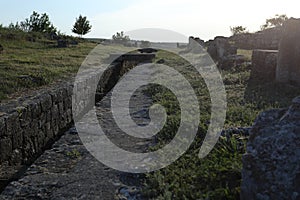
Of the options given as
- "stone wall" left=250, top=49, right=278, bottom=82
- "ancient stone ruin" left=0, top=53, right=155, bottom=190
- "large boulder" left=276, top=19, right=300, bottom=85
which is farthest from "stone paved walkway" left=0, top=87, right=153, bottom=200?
"stone wall" left=250, top=49, right=278, bottom=82

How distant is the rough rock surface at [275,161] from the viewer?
2148 mm

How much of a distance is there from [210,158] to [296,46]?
432 centimetres

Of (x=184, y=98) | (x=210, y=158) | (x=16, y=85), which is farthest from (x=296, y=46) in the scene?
(x=16, y=85)

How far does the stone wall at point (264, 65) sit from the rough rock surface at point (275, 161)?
556 cm

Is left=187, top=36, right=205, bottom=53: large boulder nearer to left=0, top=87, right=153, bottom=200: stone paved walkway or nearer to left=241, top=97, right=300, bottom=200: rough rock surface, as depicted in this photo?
left=0, top=87, right=153, bottom=200: stone paved walkway

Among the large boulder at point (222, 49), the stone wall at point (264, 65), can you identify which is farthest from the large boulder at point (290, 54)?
the large boulder at point (222, 49)

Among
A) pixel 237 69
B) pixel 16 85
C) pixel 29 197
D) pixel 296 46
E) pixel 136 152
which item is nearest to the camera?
pixel 29 197

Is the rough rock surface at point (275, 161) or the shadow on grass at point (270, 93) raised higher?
the rough rock surface at point (275, 161)

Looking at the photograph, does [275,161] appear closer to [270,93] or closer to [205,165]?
[205,165]

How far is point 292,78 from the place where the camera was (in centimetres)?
689

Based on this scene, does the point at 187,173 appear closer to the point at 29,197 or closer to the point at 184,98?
the point at 29,197

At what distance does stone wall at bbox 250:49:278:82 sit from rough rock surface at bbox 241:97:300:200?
5.56m

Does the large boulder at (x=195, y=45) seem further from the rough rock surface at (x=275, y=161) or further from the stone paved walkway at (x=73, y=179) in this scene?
the rough rock surface at (x=275, y=161)

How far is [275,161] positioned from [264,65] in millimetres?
6025
